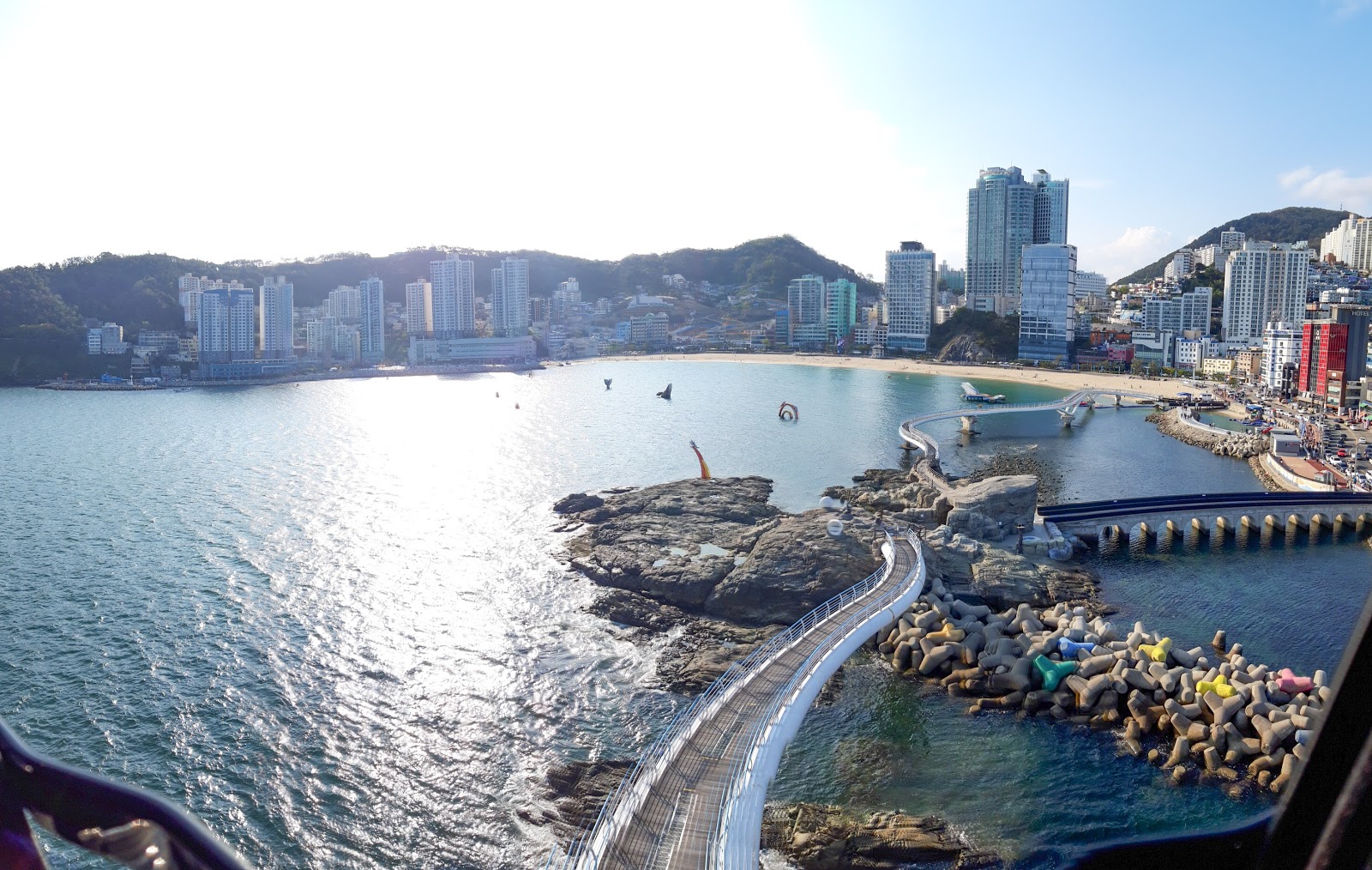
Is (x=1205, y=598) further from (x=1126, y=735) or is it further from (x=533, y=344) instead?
(x=533, y=344)

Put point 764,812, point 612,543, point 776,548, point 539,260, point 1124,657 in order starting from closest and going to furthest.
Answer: point 764,812
point 1124,657
point 776,548
point 612,543
point 539,260

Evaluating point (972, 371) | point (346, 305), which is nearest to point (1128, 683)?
point (972, 371)

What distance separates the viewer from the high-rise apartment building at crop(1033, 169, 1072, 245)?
56781 millimetres

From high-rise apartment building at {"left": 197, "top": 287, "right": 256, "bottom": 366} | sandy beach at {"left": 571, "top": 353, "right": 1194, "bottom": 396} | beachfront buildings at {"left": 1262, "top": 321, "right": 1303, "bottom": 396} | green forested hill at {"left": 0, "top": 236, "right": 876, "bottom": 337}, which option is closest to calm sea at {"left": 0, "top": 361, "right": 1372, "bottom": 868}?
beachfront buildings at {"left": 1262, "top": 321, "right": 1303, "bottom": 396}

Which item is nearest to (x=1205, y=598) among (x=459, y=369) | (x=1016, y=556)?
(x=1016, y=556)

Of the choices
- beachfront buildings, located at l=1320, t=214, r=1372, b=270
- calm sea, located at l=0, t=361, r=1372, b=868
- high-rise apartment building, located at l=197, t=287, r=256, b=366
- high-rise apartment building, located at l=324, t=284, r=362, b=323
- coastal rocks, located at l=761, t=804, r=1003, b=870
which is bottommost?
coastal rocks, located at l=761, t=804, r=1003, b=870

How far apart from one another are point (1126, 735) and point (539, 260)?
69878 millimetres

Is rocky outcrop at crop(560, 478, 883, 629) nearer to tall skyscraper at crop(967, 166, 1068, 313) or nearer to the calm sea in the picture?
the calm sea

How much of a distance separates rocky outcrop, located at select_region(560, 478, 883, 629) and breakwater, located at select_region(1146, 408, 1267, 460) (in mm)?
12989

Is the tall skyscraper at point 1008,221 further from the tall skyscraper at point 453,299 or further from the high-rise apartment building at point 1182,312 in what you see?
the tall skyscraper at point 453,299

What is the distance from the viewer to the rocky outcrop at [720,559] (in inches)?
363

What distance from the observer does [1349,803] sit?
51cm

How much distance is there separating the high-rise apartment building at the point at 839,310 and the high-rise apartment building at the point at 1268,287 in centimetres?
2105

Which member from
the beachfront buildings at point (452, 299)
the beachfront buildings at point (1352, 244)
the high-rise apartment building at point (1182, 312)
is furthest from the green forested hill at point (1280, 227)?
the beachfront buildings at point (452, 299)
